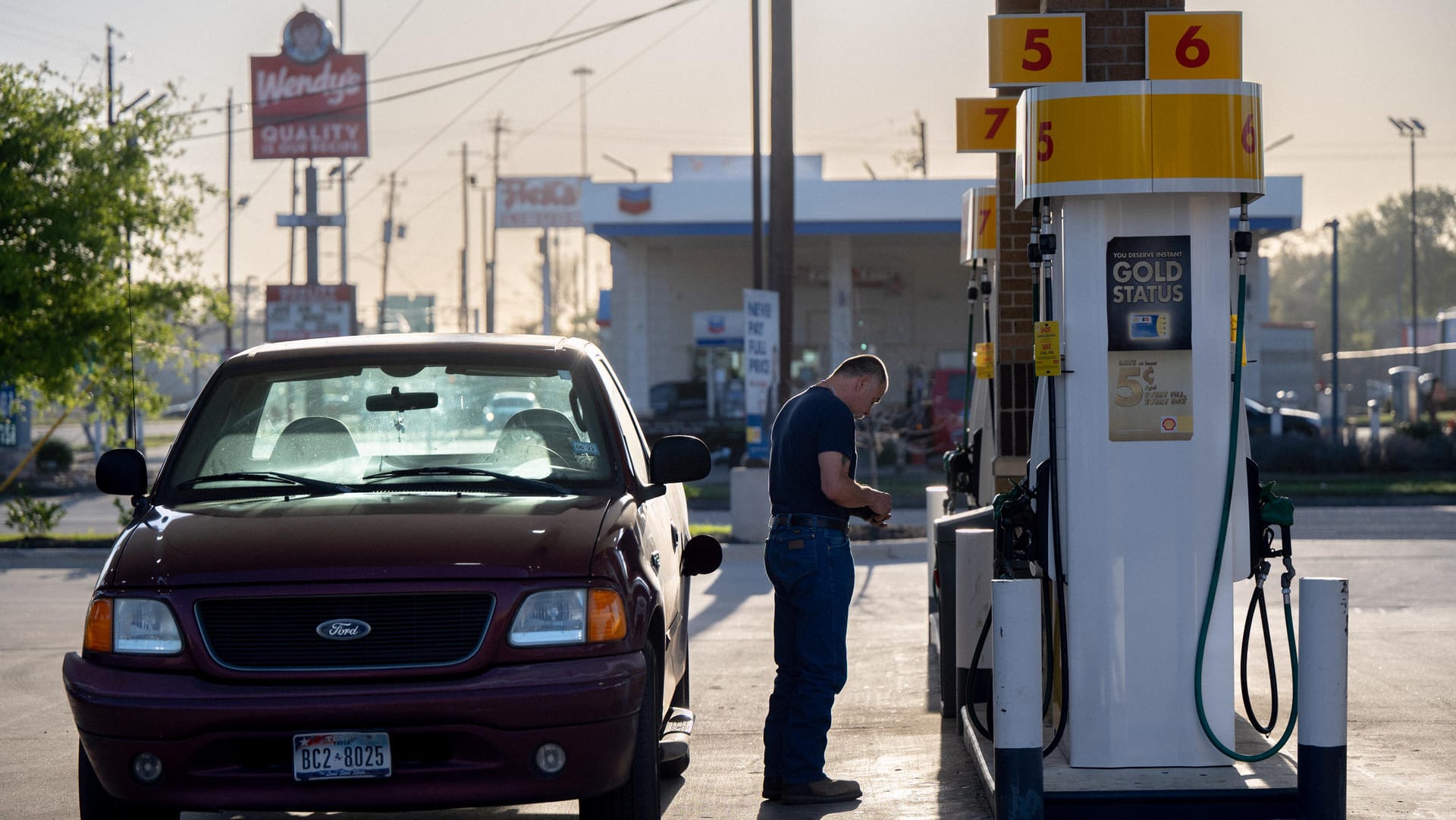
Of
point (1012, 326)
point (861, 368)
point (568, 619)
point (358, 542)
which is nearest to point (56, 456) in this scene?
point (1012, 326)

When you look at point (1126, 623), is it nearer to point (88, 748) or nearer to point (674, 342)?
point (88, 748)

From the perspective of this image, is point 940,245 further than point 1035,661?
Yes

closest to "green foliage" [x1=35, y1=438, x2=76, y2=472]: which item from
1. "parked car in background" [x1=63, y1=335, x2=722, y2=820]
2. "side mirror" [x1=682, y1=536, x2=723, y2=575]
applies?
"side mirror" [x1=682, y1=536, x2=723, y2=575]

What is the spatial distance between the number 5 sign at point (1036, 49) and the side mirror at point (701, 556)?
2.60 metres

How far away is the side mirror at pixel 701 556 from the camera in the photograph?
265 inches

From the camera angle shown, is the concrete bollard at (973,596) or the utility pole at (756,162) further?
the utility pole at (756,162)

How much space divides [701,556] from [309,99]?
41451mm

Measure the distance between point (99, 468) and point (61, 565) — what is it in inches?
488

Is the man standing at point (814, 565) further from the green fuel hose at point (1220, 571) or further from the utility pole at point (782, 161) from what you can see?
the utility pole at point (782, 161)

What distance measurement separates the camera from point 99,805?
5039 mm

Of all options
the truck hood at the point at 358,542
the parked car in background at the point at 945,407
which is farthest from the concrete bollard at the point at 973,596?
the parked car in background at the point at 945,407

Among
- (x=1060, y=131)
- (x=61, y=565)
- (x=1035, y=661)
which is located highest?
(x=1060, y=131)

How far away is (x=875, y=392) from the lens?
625 cm

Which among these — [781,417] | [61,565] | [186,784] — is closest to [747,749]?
[781,417]
